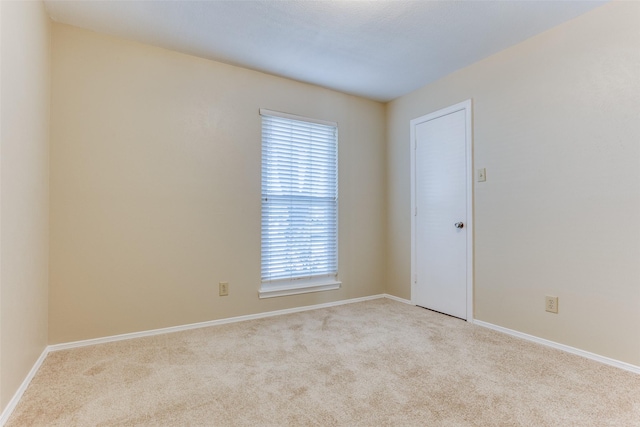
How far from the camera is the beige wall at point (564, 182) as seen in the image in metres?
2.12

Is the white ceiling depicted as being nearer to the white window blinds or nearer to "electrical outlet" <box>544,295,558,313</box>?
the white window blinds

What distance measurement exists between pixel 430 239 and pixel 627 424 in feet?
6.94

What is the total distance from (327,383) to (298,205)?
1.91 m

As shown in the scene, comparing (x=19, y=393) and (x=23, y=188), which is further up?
(x=23, y=188)

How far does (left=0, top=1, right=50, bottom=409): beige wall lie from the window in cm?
168

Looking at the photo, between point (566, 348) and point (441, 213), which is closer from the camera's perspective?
point (566, 348)

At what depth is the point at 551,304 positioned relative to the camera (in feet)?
8.07

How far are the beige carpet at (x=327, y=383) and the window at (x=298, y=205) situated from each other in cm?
78

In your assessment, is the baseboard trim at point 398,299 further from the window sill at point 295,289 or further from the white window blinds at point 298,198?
the white window blinds at point 298,198

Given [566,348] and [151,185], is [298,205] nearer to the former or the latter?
[151,185]

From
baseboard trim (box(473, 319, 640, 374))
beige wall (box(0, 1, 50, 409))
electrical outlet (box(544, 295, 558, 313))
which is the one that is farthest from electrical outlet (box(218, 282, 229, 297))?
electrical outlet (box(544, 295, 558, 313))

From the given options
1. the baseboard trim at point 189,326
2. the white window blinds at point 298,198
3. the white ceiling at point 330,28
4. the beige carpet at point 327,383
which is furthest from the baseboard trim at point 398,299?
the white ceiling at point 330,28

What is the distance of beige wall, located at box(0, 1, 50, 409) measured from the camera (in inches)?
62.7

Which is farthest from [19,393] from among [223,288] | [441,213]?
[441,213]
